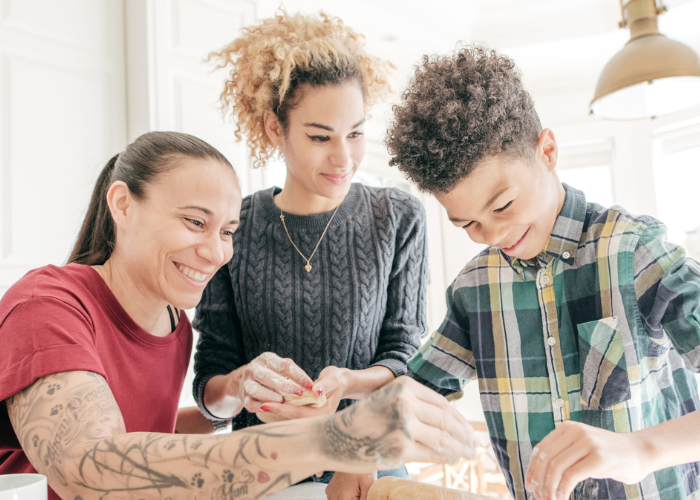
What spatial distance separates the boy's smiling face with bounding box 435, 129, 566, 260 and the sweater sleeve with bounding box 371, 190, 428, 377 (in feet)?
1.25

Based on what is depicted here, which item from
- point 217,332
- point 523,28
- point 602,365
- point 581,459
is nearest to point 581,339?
point 602,365

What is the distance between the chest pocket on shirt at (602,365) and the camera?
939 millimetres

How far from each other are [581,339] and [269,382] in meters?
0.57

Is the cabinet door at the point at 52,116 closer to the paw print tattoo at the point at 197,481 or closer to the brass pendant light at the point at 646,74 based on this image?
the paw print tattoo at the point at 197,481

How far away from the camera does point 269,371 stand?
106cm

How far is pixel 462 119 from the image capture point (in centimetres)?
99

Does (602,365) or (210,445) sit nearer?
(210,445)

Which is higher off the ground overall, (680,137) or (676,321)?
(680,137)

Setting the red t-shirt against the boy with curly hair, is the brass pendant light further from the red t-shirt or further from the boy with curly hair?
the red t-shirt

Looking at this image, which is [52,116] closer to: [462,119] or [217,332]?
[217,332]

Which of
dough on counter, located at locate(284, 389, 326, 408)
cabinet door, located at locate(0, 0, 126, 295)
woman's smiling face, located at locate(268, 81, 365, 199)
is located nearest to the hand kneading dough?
dough on counter, located at locate(284, 389, 326, 408)

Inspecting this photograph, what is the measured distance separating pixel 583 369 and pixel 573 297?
13cm

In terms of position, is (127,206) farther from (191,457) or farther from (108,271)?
(191,457)

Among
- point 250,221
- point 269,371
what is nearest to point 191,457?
point 269,371
